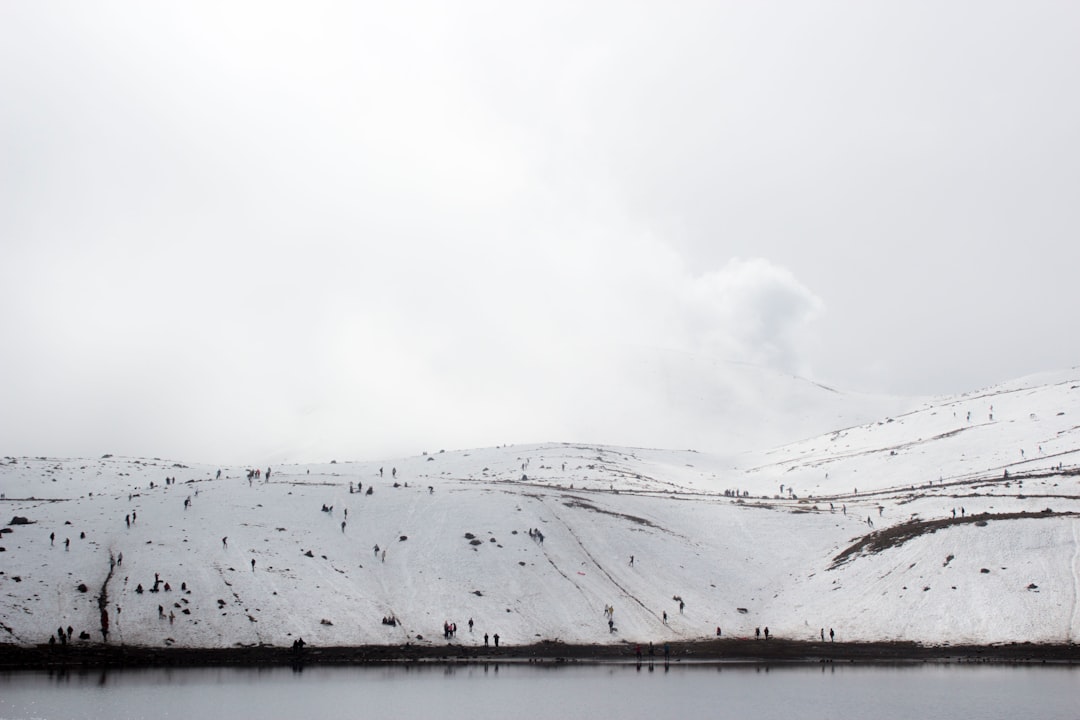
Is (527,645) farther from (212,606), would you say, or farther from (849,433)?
(849,433)

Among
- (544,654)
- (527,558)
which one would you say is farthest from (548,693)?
(527,558)

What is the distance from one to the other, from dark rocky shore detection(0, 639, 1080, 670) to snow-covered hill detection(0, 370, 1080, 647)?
1.66m

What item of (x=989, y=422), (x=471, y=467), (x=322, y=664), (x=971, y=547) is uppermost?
(x=989, y=422)

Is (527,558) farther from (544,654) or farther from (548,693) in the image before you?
(548,693)

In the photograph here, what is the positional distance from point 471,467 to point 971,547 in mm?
72143

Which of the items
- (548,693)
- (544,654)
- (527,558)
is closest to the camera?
(548,693)

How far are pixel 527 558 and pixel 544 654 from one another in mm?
14566

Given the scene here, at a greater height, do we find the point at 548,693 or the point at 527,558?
the point at 527,558

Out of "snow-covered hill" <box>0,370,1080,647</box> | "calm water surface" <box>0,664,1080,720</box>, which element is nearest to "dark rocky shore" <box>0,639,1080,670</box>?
"snow-covered hill" <box>0,370,1080,647</box>

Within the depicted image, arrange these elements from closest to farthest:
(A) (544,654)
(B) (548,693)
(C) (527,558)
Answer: (B) (548,693), (A) (544,654), (C) (527,558)

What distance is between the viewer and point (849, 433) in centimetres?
16675

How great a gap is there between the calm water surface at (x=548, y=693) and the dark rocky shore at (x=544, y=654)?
11.4 feet

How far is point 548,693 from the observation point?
48.8 metres

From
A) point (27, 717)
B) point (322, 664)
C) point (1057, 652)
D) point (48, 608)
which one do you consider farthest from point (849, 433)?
point (27, 717)
